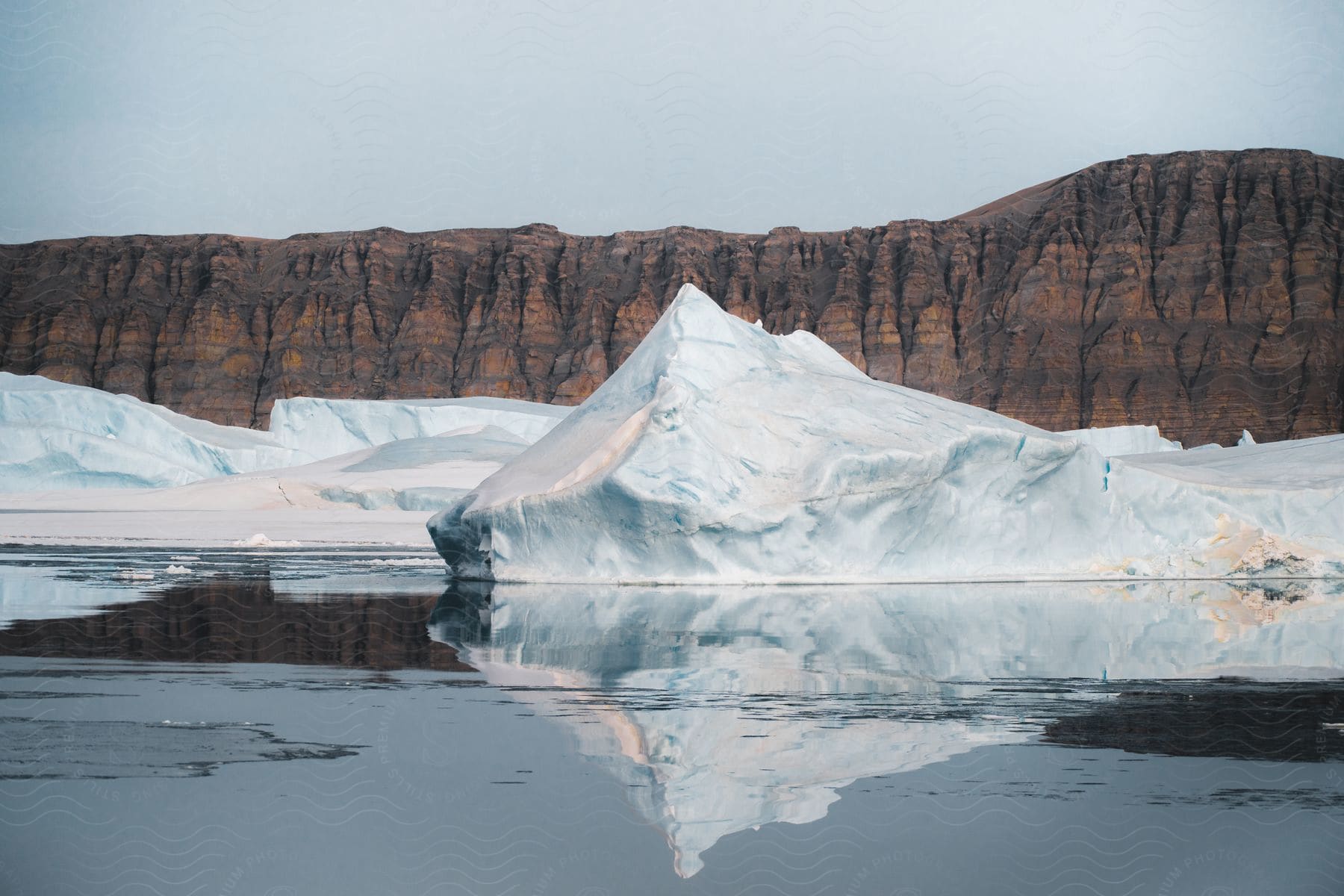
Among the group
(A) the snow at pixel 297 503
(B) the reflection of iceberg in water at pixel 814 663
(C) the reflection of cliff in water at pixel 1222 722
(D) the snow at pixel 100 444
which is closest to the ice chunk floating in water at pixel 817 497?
(B) the reflection of iceberg in water at pixel 814 663

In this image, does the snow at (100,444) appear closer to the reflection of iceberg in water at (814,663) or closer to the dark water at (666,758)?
the reflection of iceberg in water at (814,663)

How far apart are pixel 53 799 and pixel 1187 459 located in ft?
68.6

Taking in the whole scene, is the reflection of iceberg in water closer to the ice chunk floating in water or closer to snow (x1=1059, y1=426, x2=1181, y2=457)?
the ice chunk floating in water

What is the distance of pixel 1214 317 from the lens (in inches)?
3022

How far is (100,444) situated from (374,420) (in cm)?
1167

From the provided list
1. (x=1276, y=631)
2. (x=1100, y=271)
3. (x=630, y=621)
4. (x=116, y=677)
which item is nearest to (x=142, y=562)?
(x=630, y=621)

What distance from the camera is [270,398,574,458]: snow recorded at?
47188 millimetres

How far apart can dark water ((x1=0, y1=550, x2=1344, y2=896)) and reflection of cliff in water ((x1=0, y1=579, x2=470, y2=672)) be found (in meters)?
0.06

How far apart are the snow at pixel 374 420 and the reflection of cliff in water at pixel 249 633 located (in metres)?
33.6

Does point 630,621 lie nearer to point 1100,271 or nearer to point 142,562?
point 142,562

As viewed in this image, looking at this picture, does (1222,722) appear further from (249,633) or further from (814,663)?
(249,633)

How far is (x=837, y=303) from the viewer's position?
3248 inches

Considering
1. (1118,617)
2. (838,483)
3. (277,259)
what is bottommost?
(1118,617)

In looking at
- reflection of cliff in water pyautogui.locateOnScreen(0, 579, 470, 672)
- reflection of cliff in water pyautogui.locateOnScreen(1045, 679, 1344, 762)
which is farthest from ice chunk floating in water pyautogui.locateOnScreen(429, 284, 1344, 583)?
reflection of cliff in water pyautogui.locateOnScreen(1045, 679, 1344, 762)
